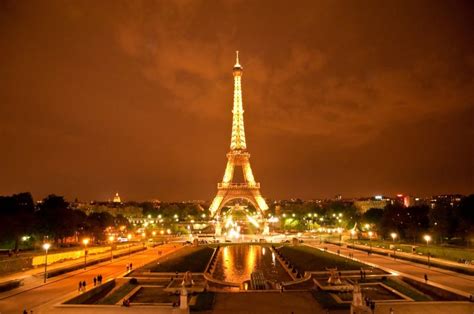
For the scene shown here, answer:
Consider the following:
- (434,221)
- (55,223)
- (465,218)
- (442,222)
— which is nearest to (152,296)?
(55,223)

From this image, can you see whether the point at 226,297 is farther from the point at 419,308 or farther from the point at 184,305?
the point at 419,308

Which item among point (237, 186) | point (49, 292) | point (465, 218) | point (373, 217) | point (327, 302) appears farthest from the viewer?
point (237, 186)

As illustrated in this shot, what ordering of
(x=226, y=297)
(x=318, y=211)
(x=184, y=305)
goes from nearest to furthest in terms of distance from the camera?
(x=184, y=305), (x=226, y=297), (x=318, y=211)

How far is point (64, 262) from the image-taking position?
41.1 m

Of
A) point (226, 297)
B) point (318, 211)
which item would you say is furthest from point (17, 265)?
point (318, 211)

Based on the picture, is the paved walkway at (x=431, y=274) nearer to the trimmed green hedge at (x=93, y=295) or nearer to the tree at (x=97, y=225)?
the trimmed green hedge at (x=93, y=295)

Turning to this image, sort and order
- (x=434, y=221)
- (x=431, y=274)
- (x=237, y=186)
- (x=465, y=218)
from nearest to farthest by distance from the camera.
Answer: (x=431, y=274) < (x=465, y=218) < (x=434, y=221) < (x=237, y=186)

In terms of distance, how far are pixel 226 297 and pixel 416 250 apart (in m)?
29.5

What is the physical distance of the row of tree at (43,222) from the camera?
49100mm

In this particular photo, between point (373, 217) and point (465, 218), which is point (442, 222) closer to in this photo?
point (465, 218)

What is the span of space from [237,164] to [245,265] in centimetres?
5887

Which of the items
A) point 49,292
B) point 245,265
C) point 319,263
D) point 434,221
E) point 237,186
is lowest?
point 49,292

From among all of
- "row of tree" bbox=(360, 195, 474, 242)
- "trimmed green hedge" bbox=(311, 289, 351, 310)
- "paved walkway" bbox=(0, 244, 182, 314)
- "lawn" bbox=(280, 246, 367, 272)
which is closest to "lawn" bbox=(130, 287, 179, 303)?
"paved walkway" bbox=(0, 244, 182, 314)

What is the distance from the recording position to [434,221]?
58812 mm
